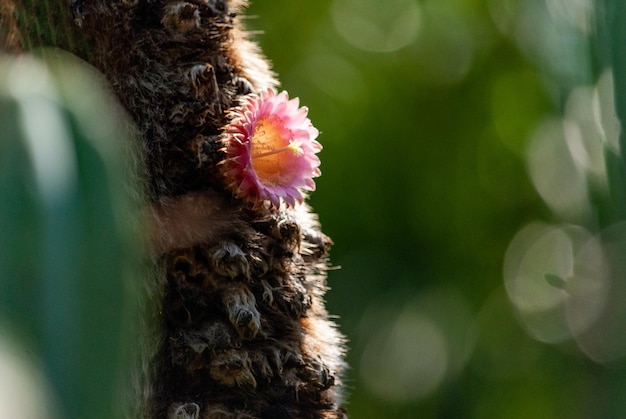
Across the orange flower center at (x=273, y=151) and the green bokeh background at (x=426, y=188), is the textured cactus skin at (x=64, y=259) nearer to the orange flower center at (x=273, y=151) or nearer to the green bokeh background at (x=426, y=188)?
the orange flower center at (x=273, y=151)

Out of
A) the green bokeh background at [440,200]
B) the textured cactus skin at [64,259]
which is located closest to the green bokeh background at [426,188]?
the green bokeh background at [440,200]

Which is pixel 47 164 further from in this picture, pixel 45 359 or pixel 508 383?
pixel 508 383

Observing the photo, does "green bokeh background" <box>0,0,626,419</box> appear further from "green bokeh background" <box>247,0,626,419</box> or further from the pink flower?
the pink flower

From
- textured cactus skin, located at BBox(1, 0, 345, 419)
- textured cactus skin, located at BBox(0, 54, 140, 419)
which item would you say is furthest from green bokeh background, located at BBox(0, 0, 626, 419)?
textured cactus skin, located at BBox(0, 54, 140, 419)

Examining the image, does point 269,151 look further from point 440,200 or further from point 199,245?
point 440,200

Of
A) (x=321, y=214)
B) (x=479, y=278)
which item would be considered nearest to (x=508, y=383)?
(x=479, y=278)

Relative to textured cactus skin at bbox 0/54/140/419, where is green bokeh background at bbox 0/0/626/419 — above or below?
below

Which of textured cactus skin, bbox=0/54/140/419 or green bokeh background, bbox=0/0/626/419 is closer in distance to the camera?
textured cactus skin, bbox=0/54/140/419
